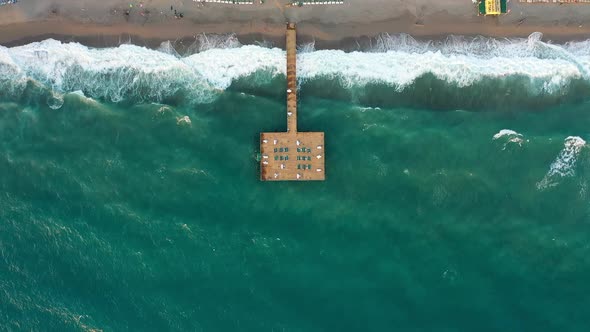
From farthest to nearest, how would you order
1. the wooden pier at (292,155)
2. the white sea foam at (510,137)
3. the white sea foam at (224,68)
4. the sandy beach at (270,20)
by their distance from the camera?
1. the sandy beach at (270,20)
2. the white sea foam at (224,68)
3. the white sea foam at (510,137)
4. the wooden pier at (292,155)

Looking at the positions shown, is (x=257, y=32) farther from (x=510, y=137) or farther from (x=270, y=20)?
(x=510, y=137)

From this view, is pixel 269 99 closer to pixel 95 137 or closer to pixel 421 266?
pixel 95 137

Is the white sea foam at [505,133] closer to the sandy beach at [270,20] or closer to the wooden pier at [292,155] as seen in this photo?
the sandy beach at [270,20]

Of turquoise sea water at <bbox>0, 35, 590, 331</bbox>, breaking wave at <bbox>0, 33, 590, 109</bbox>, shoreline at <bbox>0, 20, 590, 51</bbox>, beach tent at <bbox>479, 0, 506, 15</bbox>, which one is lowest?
turquoise sea water at <bbox>0, 35, 590, 331</bbox>

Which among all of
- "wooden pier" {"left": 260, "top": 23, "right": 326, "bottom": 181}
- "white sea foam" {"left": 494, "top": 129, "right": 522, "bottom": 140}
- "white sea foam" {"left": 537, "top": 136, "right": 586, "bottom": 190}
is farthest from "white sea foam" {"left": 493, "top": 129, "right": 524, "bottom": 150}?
"wooden pier" {"left": 260, "top": 23, "right": 326, "bottom": 181}

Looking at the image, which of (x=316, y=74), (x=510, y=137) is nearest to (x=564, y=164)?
(x=510, y=137)

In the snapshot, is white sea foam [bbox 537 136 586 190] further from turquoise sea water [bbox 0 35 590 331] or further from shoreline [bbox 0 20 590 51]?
shoreline [bbox 0 20 590 51]

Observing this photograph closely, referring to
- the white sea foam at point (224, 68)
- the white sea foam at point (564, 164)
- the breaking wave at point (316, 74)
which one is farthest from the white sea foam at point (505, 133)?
the white sea foam at point (224, 68)
